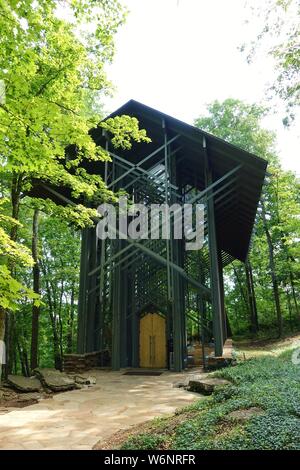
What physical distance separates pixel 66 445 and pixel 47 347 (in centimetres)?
2341

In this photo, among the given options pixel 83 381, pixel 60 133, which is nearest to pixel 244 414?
pixel 60 133

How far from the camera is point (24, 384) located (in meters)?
8.12

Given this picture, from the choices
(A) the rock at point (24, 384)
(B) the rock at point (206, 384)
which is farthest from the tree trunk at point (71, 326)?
(B) the rock at point (206, 384)

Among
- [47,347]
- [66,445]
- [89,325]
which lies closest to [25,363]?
[47,347]

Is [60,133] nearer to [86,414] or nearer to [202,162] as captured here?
[86,414]

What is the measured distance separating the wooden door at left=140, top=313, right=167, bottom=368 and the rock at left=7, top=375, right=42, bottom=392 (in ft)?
16.4

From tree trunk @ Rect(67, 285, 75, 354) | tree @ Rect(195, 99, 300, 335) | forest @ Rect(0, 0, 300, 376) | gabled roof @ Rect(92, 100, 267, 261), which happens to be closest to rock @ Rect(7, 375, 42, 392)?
forest @ Rect(0, 0, 300, 376)

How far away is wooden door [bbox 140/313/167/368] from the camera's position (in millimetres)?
12648

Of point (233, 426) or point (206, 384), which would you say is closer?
point (233, 426)

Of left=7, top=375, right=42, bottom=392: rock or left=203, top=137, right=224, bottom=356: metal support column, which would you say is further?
left=203, top=137, right=224, bottom=356: metal support column

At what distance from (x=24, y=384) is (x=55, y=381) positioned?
0.72 m

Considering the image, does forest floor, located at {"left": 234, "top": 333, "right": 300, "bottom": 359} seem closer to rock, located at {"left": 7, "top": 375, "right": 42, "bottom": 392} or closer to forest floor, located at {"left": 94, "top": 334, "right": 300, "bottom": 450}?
rock, located at {"left": 7, "top": 375, "right": 42, "bottom": 392}

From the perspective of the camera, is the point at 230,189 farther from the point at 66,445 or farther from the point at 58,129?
the point at 66,445

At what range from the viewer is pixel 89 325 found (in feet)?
40.5
